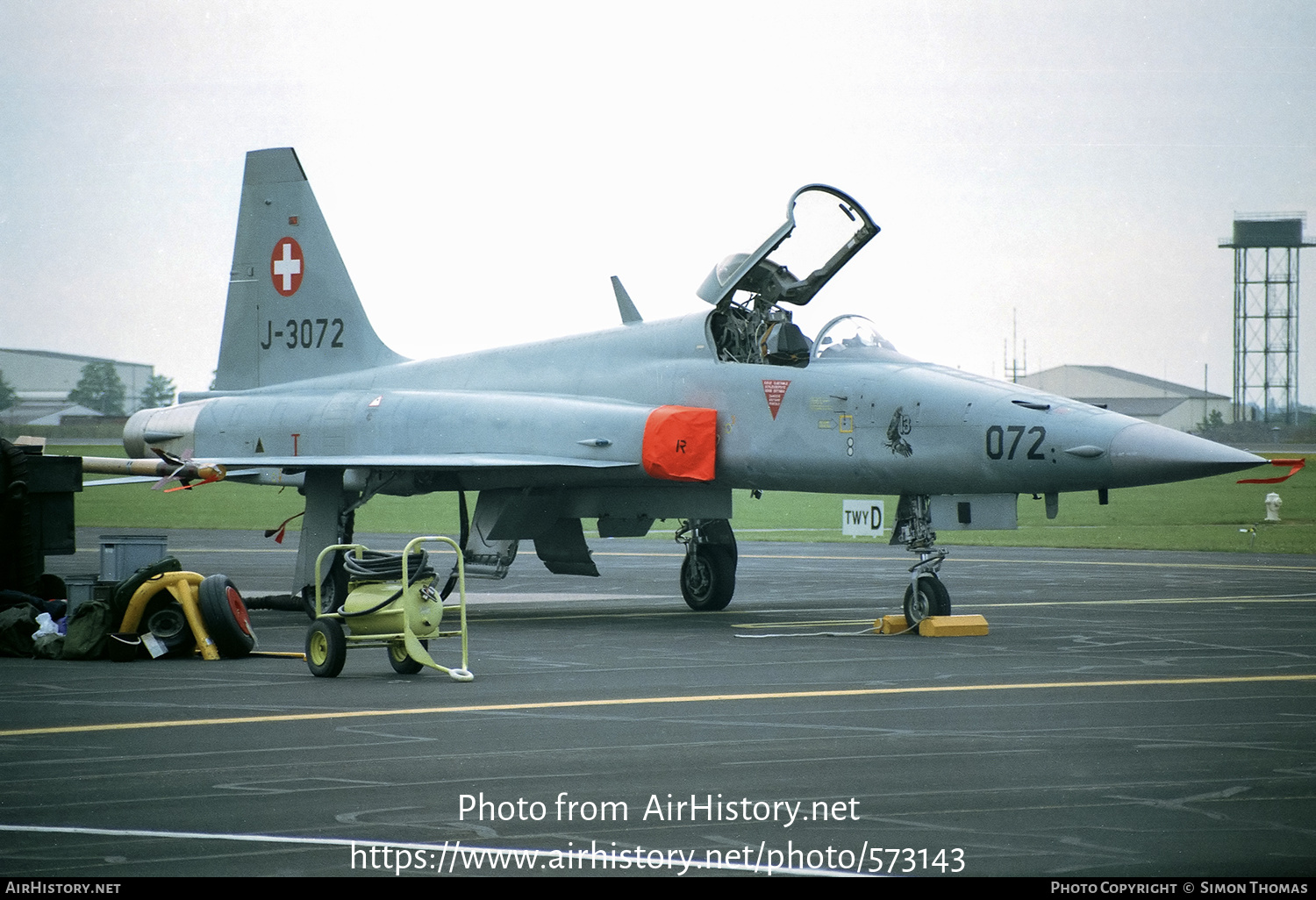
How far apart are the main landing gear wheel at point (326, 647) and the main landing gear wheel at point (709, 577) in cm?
583

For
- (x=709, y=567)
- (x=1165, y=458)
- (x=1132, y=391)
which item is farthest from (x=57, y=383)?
(x=1132, y=391)

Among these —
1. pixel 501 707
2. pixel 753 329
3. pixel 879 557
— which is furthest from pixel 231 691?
pixel 879 557

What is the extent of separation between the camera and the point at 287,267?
18.1m

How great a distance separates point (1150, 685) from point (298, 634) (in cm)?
742

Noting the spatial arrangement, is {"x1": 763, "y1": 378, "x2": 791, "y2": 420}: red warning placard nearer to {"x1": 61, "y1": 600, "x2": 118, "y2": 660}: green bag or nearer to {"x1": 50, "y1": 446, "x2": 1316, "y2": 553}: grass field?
{"x1": 61, "y1": 600, "x2": 118, "y2": 660}: green bag

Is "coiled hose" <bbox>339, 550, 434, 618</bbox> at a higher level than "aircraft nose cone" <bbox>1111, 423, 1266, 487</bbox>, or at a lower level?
lower

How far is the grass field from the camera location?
27.7 meters

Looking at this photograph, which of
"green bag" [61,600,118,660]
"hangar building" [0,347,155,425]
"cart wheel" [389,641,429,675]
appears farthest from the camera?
"hangar building" [0,347,155,425]

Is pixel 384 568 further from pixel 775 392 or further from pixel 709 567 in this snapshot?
pixel 709 567

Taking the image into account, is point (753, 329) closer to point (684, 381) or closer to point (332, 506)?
point (684, 381)

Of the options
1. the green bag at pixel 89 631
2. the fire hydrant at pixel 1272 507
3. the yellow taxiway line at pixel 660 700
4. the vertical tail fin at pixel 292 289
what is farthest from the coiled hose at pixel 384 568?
the fire hydrant at pixel 1272 507

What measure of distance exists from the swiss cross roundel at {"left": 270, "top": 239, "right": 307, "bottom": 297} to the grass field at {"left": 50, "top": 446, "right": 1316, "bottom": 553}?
579 cm

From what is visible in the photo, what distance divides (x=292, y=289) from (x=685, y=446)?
7127 mm

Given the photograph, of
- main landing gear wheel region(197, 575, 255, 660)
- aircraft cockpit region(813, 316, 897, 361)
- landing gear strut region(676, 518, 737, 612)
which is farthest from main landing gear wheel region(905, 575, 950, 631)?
main landing gear wheel region(197, 575, 255, 660)
